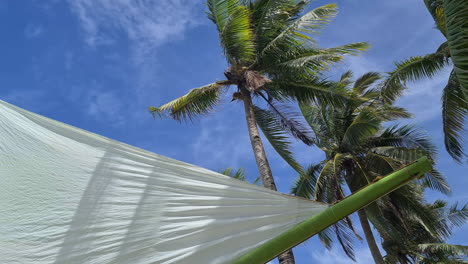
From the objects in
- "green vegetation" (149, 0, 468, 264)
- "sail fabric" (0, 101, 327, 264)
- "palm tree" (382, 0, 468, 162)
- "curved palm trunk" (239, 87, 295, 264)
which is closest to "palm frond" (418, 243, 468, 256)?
"green vegetation" (149, 0, 468, 264)

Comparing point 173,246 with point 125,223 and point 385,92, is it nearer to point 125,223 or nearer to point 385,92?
point 125,223

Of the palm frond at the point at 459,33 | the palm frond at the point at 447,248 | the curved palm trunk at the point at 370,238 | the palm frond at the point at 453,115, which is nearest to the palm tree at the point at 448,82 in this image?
the palm frond at the point at 453,115

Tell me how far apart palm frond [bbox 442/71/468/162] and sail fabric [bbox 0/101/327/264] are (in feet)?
30.1

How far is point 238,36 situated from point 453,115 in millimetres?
5940

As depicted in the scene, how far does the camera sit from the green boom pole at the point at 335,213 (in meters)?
2.70

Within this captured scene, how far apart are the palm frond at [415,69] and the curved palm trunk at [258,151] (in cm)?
412


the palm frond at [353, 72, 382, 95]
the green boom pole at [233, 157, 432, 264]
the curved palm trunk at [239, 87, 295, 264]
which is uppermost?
the palm frond at [353, 72, 382, 95]

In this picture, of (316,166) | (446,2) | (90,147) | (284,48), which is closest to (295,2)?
(284,48)

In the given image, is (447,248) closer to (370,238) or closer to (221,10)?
(370,238)

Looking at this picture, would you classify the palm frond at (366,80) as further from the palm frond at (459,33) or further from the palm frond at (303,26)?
the palm frond at (459,33)

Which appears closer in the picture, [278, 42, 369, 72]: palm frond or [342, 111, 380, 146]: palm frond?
[278, 42, 369, 72]: palm frond

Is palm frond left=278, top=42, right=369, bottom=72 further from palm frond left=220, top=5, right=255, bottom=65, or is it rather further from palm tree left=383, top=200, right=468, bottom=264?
palm tree left=383, top=200, right=468, bottom=264

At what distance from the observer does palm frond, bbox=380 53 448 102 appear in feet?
38.1

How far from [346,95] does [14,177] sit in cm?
871
